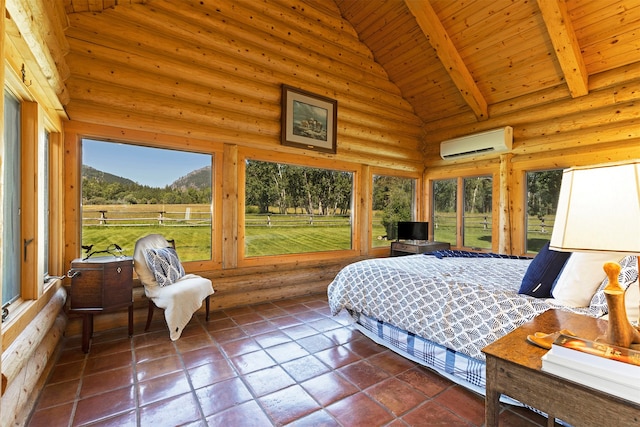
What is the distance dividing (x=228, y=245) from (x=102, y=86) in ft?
7.42

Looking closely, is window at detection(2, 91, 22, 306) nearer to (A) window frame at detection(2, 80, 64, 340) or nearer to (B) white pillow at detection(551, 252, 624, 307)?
(A) window frame at detection(2, 80, 64, 340)

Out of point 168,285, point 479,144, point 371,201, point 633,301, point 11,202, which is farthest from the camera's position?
point 371,201

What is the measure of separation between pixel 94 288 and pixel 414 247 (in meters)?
4.44

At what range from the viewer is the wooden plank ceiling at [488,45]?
355 centimetres

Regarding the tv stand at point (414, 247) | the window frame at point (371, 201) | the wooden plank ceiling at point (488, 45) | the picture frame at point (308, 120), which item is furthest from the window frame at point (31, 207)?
the tv stand at point (414, 247)

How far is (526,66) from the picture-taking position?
4.36m

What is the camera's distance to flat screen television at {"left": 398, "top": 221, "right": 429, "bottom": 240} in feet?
18.4

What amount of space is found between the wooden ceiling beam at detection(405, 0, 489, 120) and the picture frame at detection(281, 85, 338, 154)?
1633 millimetres

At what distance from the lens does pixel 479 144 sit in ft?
16.7

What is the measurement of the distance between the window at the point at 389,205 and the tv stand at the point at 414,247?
1.02ft

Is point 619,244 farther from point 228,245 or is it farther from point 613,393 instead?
point 228,245

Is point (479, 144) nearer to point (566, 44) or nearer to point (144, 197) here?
point (566, 44)

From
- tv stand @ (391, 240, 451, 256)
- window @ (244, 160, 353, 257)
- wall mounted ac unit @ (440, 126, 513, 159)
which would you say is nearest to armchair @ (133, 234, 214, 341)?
window @ (244, 160, 353, 257)

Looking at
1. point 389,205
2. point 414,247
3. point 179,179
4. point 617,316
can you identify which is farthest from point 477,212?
point 179,179
